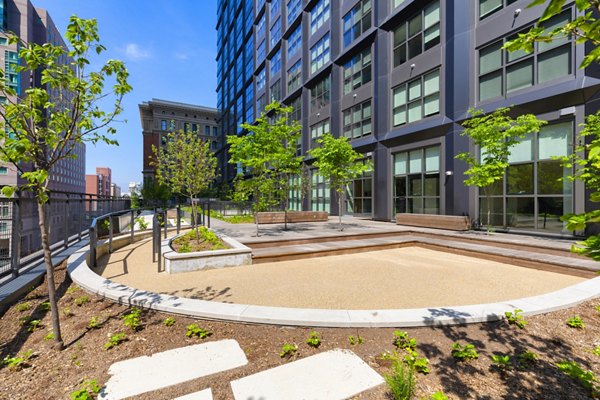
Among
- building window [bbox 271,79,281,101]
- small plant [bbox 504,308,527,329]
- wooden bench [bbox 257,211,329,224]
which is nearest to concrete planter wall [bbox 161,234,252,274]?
small plant [bbox 504,308,527,329]

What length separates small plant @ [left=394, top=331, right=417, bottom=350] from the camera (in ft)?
11.4

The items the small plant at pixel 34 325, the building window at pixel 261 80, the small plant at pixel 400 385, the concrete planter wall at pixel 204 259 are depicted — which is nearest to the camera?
the small plant at pixel 400 385

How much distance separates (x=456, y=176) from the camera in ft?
48.8

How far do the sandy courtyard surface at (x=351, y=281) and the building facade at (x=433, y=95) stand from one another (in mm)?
5567

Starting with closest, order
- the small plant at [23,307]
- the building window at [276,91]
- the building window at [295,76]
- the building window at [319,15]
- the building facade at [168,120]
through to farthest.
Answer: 1. the small plant at [23,307]
2. the building window at [319,15]
3. the building window at [295,76]
4. the building window at [276,91]
5. the building facade at [168,120]

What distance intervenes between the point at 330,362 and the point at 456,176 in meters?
14.6

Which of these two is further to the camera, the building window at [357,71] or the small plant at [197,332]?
the building window at [357,71]

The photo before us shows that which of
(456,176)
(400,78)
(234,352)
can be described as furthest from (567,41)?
(234,352)

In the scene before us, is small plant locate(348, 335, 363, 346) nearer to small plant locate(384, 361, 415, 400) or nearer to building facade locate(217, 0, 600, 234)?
small plant locate(384, 361, 415, 400)

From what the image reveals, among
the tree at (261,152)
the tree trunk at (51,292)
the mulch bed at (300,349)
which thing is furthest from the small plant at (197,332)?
the tree at (261,152)

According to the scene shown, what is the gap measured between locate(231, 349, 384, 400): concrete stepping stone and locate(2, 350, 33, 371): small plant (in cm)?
257

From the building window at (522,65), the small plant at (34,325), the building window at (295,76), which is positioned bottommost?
the small plant at (34,325)

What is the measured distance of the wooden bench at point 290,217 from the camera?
18000 mm

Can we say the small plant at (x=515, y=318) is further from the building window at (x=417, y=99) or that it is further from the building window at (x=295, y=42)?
the building window at (x=295, y=42)
